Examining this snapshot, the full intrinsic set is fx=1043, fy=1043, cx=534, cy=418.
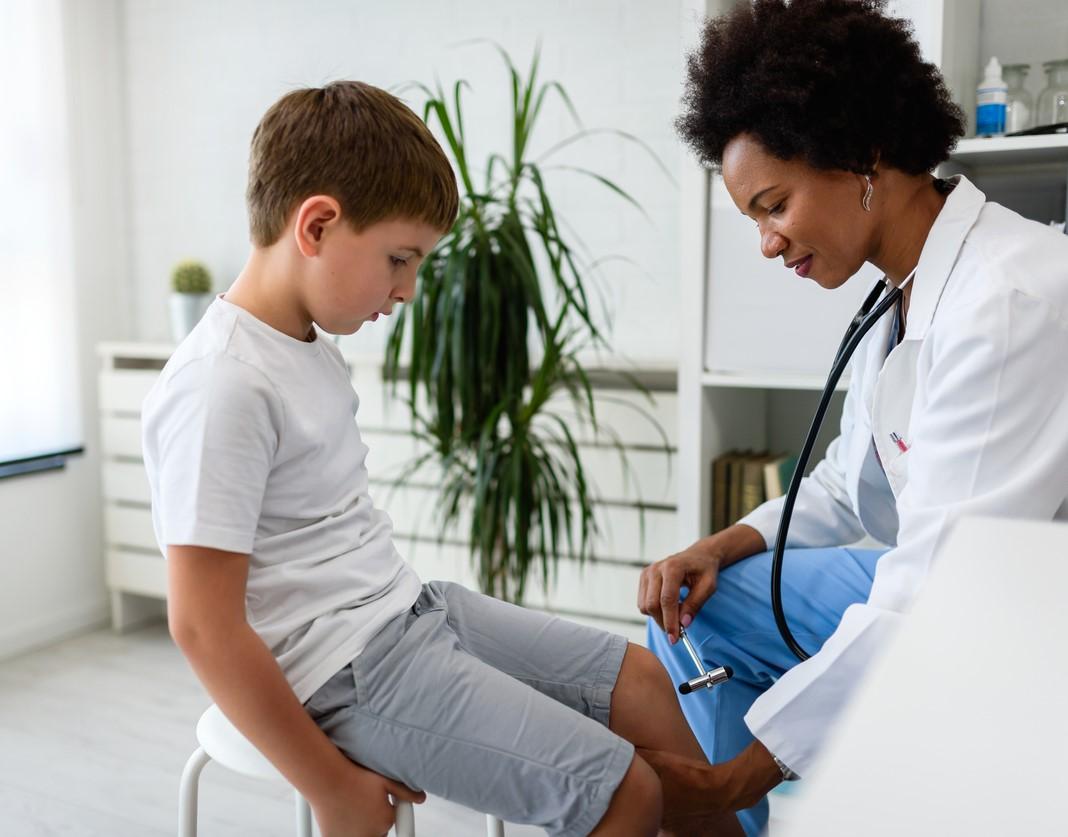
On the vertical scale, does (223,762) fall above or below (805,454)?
below

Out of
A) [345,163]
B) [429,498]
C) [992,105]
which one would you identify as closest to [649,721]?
[345,163]

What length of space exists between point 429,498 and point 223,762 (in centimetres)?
144

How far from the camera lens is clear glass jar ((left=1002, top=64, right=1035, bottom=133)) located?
1769 mm

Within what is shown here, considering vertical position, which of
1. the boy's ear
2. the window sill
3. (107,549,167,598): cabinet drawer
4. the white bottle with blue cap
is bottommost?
(107,549,167,598): cabinet drawer

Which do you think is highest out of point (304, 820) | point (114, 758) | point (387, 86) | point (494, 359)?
point (387, 86)

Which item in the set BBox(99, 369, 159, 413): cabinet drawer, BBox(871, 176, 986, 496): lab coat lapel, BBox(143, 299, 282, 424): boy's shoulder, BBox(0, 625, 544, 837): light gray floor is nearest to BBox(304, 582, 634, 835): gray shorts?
BBox(143, 299, 282, 424): boy's shoulder

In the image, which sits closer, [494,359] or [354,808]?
[354,808]

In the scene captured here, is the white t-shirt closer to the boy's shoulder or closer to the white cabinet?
the boy's shoulder

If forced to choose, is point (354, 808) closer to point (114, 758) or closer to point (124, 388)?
point (114, 758)

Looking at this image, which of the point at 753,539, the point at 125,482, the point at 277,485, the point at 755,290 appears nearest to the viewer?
the point at 277,485

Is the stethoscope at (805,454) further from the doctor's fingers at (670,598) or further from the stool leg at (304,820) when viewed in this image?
the stool leg at (304,820)

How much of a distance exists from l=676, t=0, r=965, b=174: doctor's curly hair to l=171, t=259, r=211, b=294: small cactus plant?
6.39 ft

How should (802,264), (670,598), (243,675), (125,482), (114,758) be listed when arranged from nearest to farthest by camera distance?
(243,675)
(802,264)
(670,598)
(114,758)
(125,482)

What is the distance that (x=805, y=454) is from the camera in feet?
4.11
